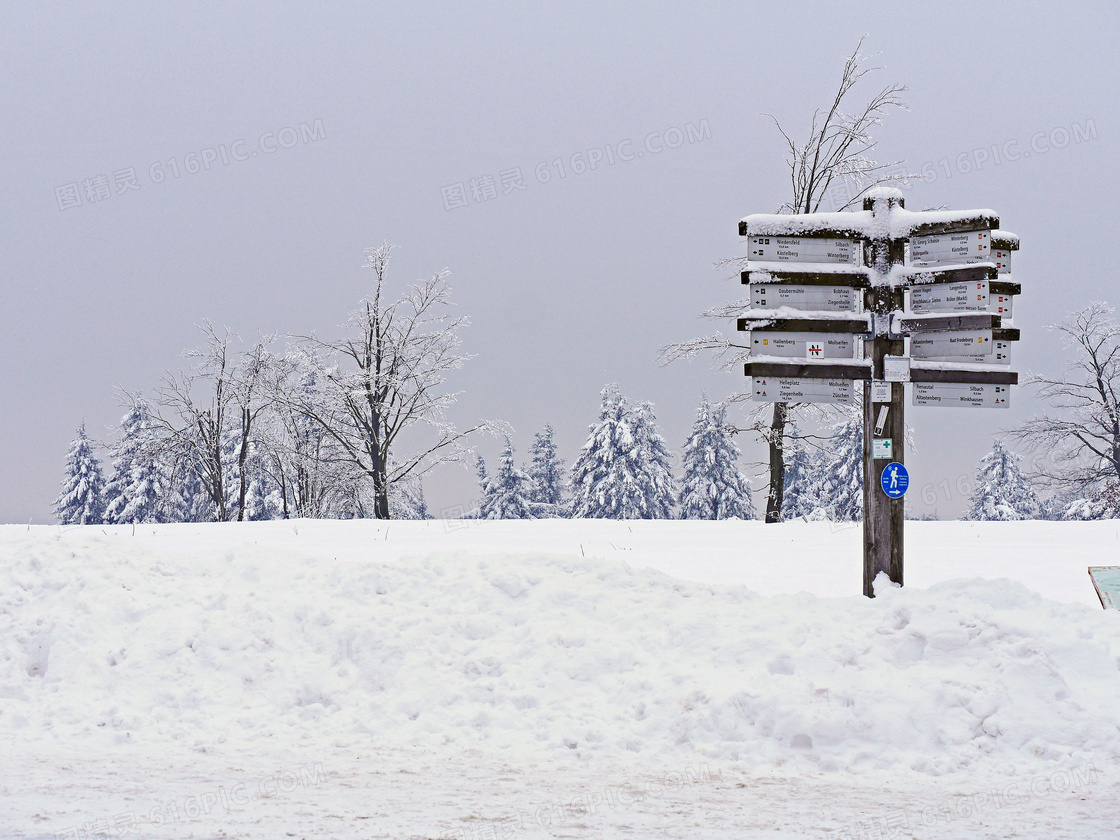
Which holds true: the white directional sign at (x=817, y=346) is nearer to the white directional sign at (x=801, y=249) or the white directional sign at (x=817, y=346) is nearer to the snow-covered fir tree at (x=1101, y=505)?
the white directional sign at (x=801, y=249)

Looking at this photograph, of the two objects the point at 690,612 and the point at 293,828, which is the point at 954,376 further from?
the point at 293,828

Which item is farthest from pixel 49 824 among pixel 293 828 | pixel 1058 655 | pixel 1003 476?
pixel 1003 476

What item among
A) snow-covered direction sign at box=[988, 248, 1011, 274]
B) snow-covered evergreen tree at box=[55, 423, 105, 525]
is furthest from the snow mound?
snow-covered evergreen tree at box=[55, 423, 105, 525]

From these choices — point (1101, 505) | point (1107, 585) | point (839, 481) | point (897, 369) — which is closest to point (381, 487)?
point (897, 369)

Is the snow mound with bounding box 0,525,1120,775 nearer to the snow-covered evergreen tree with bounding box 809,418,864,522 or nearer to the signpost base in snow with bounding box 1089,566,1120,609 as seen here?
the signpost base in snow with bounding box 1089,566,1120,609

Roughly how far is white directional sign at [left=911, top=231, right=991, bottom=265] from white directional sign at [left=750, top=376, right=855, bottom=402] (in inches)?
63.6

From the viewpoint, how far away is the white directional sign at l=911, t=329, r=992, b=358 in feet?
28.9

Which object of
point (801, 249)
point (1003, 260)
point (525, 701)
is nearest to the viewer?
point (525, 701)

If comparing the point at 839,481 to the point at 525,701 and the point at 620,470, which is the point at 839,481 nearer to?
the point at 620,470

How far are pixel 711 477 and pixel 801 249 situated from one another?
128 feet

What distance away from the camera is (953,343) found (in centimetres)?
888

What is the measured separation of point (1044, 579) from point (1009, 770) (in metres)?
5.74

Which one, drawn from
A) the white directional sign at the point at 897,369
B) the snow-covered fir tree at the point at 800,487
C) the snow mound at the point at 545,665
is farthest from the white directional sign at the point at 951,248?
the snow-covered fir tree at the point at 800,487

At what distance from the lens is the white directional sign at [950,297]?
8.70m
